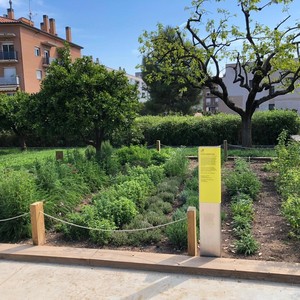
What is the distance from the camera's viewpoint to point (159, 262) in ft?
12.8

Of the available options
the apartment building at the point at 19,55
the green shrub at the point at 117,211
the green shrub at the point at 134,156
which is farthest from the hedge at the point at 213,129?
the apartment building at the point at 19,55

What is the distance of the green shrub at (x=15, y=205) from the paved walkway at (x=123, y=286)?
102 cm

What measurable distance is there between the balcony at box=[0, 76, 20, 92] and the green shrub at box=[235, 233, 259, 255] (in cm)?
4300

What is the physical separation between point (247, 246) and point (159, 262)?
1.15m

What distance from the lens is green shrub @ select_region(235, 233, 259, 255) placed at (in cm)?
412

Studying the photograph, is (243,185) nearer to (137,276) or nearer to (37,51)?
(137,276)

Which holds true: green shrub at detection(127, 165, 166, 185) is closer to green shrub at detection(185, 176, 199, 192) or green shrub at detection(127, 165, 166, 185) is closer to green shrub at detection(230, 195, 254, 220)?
green shrub at detection(185, 176, 199, 192)

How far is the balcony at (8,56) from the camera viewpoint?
1656 inches

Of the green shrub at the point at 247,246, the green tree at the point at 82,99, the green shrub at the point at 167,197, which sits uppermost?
the green tree at the point at 82,99

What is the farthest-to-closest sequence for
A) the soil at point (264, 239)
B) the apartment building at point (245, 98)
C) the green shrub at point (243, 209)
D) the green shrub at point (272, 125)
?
the apartment building at point (245, 98) < the green shrub at point (272, 125) < the green shrub at point (243, 209) < the soil at point (264, 239)

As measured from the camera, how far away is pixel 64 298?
11.2ft


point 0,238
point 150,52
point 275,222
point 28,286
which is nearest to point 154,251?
point 28,286

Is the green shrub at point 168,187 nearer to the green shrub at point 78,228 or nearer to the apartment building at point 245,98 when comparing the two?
the green shrub at point 78,228

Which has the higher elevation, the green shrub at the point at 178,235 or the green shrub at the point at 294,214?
the green shrub at the point at 294,214
